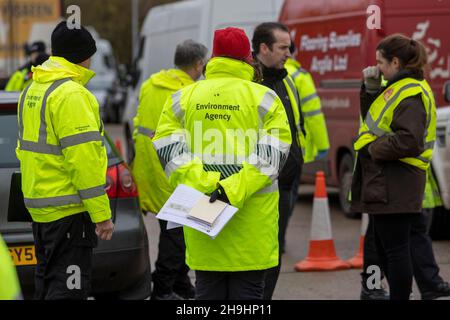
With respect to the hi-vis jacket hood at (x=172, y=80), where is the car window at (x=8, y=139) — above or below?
below

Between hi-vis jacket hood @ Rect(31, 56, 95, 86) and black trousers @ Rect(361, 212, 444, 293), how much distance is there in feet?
7.15

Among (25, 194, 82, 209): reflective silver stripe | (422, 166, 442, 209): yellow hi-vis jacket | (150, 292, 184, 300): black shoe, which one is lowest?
(150, 292, 184, 300): black shoe

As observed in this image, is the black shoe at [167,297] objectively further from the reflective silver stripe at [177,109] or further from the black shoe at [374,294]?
the reflective silver stripe at [177,109]

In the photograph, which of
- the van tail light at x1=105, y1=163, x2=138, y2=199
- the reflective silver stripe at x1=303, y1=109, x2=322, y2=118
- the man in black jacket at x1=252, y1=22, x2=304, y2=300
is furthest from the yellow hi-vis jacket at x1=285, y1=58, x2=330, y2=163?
the van tail light at x1=105, y1=163, x2=138, y2=199

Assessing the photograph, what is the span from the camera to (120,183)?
7.05 meters

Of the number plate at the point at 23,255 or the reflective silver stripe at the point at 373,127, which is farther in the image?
the number plate at the point at 23,255

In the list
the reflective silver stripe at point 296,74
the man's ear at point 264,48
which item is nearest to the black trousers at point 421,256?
the man's ear at point 264,48

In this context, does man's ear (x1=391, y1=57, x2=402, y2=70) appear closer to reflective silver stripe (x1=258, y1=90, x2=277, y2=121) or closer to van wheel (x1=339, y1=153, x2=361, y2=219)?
reflective silver stripe (x1=258, y1=90, x2=277, y2=121)

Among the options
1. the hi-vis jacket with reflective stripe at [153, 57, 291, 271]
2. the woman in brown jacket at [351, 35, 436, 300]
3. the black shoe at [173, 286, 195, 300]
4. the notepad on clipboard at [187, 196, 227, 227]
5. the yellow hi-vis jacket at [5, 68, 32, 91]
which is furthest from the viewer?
the yellow hi-vis jacket at [5, 68, 32, 91]

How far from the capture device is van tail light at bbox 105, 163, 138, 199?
23.0 ft

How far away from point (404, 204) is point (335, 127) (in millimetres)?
5830

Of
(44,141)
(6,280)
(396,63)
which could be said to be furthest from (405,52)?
(6,280)

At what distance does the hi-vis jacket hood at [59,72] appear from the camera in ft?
18.8

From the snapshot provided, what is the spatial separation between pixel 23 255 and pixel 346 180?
5905mm
